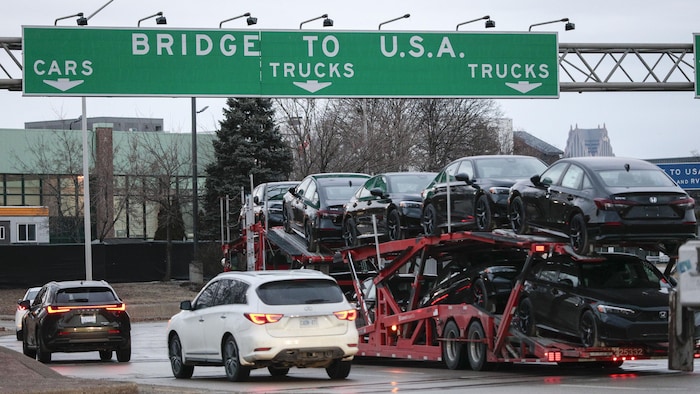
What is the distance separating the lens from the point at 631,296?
17.7 meters

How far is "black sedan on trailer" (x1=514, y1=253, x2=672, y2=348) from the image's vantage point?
57.0ft

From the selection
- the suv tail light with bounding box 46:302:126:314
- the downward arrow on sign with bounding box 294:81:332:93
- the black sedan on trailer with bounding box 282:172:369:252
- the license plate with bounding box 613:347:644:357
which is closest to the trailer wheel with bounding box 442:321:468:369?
the license plate with bounding box 613:347:644:357

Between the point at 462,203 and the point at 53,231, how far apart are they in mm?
49571

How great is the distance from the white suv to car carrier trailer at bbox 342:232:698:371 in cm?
268

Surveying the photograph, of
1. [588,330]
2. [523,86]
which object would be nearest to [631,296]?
[588,330]

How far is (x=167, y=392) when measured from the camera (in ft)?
50.2

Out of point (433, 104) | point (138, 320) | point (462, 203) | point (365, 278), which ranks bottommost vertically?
point (138, 320)

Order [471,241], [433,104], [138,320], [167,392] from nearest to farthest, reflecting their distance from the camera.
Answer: [167,392] < [471,241] < [138,320] < [433,104]

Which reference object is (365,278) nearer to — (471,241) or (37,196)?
(471,241)

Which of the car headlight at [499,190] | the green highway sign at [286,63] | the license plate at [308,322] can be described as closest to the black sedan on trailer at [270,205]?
the green highway sign at [286,63]

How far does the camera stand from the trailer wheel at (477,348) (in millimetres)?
19453

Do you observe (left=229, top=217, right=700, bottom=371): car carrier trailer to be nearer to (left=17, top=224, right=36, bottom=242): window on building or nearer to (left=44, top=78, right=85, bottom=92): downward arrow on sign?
(left=44, top=78, right=85, bottom=92): downward arrow on sign

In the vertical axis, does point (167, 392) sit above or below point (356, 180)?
below

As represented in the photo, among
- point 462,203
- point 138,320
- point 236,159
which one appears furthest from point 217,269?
point 462,203
